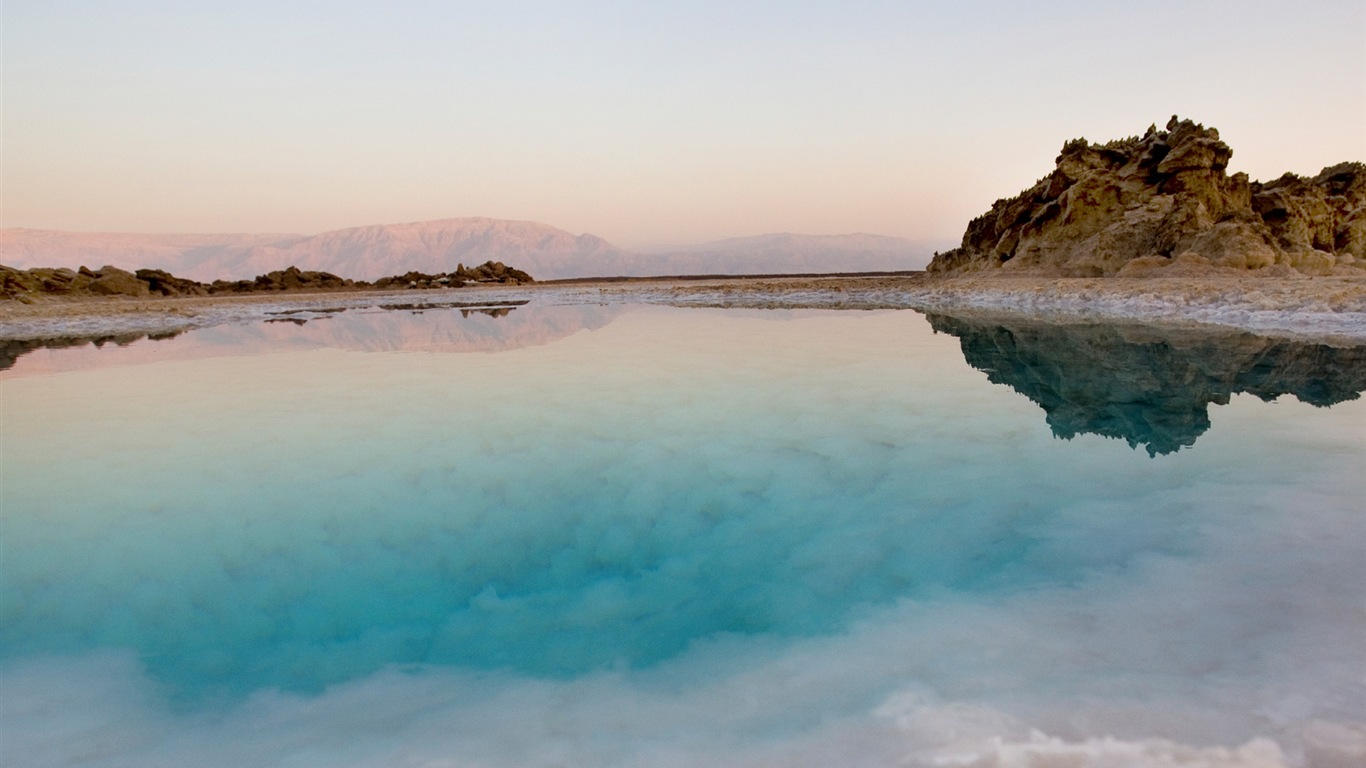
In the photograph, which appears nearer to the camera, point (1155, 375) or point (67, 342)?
point (1155, 375)

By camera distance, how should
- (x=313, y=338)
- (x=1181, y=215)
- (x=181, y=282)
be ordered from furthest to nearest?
1. (x=181, y=282)
2. (x=1181, y=215)
3. (x=313, y=338)

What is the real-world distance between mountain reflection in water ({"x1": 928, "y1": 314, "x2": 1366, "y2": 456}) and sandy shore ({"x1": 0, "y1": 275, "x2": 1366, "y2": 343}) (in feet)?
7.02

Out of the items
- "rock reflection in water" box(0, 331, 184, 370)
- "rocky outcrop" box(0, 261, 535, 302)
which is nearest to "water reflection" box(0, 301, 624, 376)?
"rock reflection in water" box(0, 331, 184, 370)

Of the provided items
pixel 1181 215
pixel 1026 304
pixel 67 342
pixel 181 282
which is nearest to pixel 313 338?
pixel 67 342

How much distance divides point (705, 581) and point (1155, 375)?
28.6ft

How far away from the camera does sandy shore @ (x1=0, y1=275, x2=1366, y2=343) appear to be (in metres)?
13.5

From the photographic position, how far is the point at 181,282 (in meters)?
50.2

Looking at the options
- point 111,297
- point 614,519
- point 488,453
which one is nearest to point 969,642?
point 614,519

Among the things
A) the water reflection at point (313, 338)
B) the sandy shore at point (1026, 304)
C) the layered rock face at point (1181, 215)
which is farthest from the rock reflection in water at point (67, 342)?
the layered rock face at point (1181, 215)

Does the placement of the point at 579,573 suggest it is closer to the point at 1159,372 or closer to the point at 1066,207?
the point at 1159,372

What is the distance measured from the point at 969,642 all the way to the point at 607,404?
6.27 metres

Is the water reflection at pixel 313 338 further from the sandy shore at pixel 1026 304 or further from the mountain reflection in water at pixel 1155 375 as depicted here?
the mountain reflection in water at pixel 1155 375

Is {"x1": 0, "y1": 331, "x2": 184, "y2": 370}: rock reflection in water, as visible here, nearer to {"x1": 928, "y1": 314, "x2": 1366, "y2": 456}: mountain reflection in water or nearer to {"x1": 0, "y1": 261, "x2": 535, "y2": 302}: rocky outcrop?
{"x1": 0, "y1": 261, "x2": 535, "y2": 302}: rocky outcrop

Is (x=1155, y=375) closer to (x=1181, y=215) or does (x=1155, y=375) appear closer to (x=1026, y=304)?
(x=1026, y=304)
